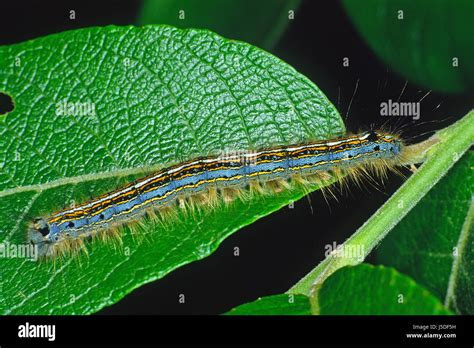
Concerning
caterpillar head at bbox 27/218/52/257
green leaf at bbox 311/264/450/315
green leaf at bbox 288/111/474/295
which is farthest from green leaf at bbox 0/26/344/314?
green leaf at bbox 311/264/450/315

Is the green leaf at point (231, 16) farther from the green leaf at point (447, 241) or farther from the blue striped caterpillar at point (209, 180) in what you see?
the green leaf at point (447, 241)

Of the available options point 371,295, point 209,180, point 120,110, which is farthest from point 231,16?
point 371,295

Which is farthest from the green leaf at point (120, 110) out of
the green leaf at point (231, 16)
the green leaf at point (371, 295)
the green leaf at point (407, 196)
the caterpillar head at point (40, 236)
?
the green leaf at point (231, 16)

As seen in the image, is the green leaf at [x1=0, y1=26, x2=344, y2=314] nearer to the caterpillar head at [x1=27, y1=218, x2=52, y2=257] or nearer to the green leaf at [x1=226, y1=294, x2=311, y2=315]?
the caterpillar head at [x1=27, y1=218, x2=52, y2=257]

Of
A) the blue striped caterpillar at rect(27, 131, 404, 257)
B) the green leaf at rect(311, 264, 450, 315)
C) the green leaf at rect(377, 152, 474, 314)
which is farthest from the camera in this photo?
the blue striped caterpillar at rect(27, 131, 404, 257)

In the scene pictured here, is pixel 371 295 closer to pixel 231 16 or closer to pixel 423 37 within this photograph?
pixel 423 37

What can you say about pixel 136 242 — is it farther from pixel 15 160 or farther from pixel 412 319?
pixel 412 319

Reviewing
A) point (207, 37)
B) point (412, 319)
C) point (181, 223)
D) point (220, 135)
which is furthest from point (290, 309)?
point (207, 37)
